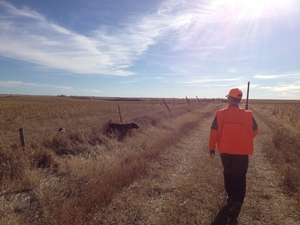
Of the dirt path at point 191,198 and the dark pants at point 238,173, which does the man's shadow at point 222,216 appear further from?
the dark pants at point 238,173

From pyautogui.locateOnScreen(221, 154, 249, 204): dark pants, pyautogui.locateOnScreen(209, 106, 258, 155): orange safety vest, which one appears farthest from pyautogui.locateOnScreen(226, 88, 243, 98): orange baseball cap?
pyautogui.locateOnScreen(221, 154, 249, 204): dark pants

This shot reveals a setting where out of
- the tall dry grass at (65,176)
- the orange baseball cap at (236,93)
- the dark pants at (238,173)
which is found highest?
the orange baseball cap at (236,93)

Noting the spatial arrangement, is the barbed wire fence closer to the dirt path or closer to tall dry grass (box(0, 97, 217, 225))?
tall dry grass (box(0, 97, 217, 225))

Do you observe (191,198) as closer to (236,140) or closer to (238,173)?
(238,173)

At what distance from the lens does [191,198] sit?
4406 millimetres

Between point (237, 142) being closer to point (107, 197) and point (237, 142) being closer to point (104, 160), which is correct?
point (107, 197)

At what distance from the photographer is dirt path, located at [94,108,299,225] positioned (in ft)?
12.2

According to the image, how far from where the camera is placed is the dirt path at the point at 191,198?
3.72m

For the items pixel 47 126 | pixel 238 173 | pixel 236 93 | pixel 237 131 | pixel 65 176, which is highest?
pixel 236 93

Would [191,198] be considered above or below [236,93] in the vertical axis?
below

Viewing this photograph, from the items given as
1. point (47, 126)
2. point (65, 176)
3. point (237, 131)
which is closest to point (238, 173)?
point (237, 131)

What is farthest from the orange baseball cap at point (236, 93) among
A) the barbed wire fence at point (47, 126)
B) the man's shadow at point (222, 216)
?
the barbed wire fence at point (47, 126)

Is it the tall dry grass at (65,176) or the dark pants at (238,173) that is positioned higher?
the dark pants at (238,173)

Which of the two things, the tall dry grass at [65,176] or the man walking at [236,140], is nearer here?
the tall dry grass at [65,176]
